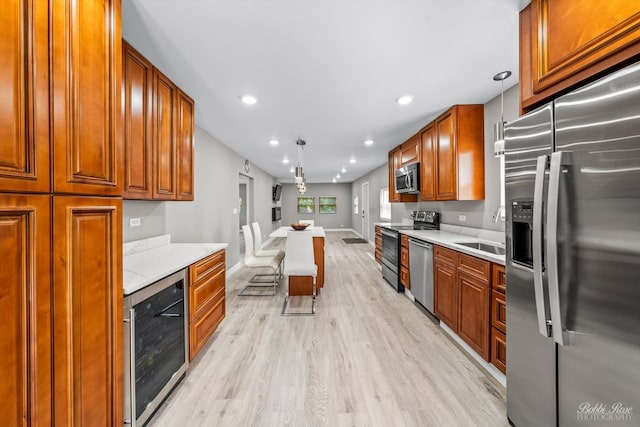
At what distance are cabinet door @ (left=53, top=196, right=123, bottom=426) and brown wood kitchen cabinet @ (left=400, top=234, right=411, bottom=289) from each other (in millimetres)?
3103

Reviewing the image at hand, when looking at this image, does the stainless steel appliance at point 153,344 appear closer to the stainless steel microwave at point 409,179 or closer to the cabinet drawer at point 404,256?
the cabinet drawer at point 404,256

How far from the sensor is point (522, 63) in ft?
4.79

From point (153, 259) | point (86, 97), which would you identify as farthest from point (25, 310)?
point (153, 259)

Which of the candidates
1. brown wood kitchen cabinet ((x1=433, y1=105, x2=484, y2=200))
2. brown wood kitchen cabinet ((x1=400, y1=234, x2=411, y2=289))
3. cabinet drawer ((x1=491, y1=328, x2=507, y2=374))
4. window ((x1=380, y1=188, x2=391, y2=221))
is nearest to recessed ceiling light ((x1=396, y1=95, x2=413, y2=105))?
brown wood kitchen cabinet ((x1=433, y1=105, x2=484, y2=200))

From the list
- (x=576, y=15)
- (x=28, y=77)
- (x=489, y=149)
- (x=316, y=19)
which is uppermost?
(x=316, y=19)

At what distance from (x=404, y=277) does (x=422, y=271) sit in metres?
0.62

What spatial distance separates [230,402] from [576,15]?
2.89m

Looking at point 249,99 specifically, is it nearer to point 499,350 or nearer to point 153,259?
point 153,259

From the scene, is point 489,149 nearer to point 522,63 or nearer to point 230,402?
point 522,63

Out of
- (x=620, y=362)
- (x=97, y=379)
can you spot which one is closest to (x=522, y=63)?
(x=620, y=362)

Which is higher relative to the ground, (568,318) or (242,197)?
(242,197)

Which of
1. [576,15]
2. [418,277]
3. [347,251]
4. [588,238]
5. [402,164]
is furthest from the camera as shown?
[347,251]

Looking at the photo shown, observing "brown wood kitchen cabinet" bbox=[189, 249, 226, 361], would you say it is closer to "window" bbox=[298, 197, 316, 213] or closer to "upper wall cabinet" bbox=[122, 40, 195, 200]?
"upper wall cabinet" bbox=[122, 40, 195, 200]

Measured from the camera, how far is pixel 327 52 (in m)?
1.83
